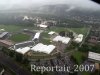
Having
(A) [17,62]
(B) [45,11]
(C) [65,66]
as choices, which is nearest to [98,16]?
(B) [45,11]

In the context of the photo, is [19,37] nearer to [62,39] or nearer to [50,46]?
[50,46]

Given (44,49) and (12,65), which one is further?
(44,49)

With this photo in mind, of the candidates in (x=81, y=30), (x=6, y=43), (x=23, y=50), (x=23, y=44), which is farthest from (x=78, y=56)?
(x=81, y=30)

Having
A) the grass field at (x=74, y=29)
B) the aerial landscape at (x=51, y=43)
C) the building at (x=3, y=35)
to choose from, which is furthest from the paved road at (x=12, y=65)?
the grass field at (x=74, y=29)

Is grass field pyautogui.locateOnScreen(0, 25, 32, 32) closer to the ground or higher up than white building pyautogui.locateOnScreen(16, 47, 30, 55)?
closer to the ground

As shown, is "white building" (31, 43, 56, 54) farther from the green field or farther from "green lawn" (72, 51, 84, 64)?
the green field

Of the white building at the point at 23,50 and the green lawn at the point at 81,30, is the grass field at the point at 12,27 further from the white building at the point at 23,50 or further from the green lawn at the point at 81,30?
the green lawn at the point at 81,30

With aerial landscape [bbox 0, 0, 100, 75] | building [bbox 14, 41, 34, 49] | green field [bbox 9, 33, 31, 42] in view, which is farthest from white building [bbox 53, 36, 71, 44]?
green field [bbox 9, 33, 31, 42]
